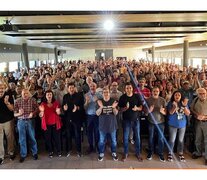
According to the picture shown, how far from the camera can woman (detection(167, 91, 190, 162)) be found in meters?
5.25

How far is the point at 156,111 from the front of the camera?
5.41m

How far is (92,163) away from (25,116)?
157 cm

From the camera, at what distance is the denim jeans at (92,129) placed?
5633 mm

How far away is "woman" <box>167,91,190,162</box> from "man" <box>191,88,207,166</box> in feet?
0.75

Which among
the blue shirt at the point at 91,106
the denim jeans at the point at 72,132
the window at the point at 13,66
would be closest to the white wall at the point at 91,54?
the window at the point at 13,66

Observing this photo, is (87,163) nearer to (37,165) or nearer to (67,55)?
(37,165)

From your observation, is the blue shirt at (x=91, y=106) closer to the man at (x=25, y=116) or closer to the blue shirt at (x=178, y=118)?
the man at (x=25, y=116)

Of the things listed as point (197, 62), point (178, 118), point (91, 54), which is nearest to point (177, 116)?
point (178, 118)

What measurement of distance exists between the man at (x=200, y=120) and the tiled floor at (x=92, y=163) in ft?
0.82

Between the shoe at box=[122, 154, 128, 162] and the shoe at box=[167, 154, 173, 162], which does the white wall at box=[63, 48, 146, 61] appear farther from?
the shoe at box=[167, 154, 173, 162]

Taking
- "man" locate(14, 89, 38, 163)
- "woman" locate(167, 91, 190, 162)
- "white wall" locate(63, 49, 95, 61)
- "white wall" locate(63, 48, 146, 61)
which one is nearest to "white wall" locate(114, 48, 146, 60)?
"white wall" locate(63, 48, 146, 61)

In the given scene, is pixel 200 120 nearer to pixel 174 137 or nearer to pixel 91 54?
pixel 174 137
